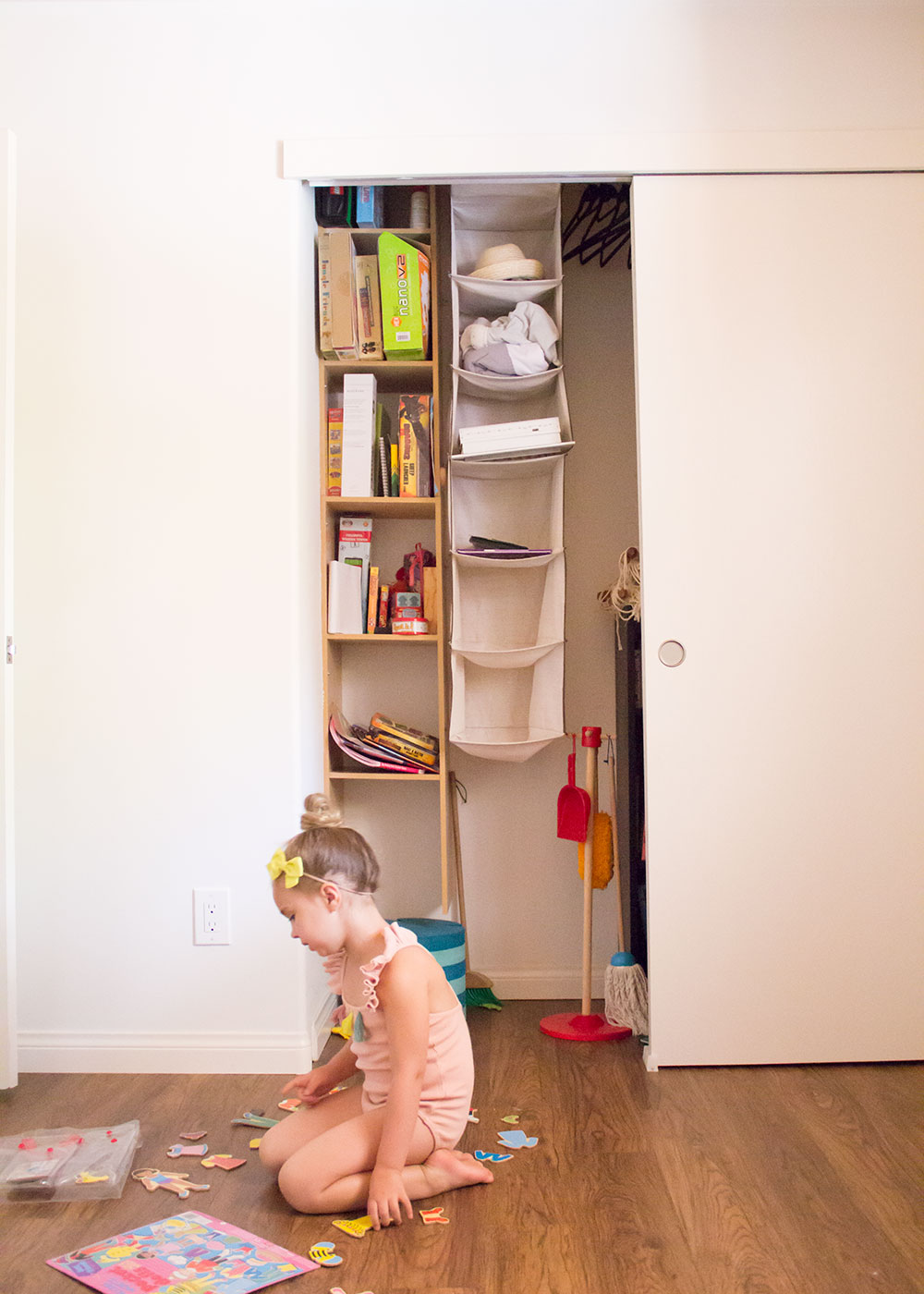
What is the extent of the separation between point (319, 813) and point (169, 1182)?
68 cm

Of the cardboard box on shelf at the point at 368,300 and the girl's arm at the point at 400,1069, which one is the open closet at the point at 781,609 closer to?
the cardboard box on shelf at the point at 368,300

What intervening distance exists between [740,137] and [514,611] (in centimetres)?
133

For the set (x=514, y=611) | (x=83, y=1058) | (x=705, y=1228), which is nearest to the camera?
(x=705, y=1228)

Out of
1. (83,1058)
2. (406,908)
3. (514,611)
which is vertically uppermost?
(514,611)

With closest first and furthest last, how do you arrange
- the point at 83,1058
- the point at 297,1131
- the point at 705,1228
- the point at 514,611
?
the point at 705,1228 < the point at 297,1131 < the point at 83,1058 < the point at 514,611

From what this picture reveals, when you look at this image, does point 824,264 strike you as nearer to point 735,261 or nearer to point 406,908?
point 735,261

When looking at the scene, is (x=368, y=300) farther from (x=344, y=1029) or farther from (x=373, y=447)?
(x=344, y=1029)

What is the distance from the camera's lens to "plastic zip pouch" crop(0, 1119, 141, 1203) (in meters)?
1.76

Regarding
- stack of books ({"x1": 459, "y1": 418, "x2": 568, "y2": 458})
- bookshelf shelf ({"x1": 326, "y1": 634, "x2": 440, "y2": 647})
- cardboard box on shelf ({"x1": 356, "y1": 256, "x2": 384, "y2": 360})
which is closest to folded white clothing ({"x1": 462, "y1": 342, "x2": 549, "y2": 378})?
stack of books ({"x1": 459, "y1": 418, "x2": 568, "y2": 458})

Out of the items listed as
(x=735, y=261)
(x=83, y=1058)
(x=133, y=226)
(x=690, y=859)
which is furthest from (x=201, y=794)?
(x=735, y=261)

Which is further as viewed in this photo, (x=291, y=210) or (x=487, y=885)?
(x=487, y=885)

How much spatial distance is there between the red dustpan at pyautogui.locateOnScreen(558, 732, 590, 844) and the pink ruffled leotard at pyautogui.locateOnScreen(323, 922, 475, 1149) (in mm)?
930

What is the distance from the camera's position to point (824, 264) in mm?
2496

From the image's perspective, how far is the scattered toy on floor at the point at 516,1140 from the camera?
195cm
